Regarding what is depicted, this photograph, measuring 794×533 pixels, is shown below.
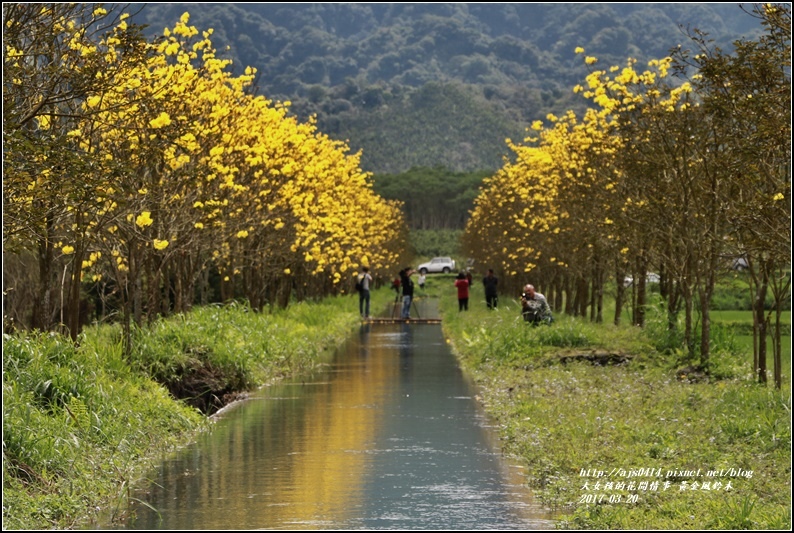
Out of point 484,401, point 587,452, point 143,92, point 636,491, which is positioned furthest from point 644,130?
point 636,491

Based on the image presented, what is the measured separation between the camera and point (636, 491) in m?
11.6

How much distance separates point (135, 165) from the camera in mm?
18656

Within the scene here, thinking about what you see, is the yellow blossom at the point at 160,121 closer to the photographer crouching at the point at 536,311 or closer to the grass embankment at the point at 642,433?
the grass embankment at the point at 642,433

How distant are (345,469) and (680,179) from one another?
1027 centimetres

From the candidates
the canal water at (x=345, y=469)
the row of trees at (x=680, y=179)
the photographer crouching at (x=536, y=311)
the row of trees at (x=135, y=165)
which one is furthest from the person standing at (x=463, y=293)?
the canal water at (x=345, y=469)

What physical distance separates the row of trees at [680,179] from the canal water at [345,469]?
4088mm

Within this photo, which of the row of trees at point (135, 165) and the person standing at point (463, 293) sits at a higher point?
the row of trees at point (135, 165)

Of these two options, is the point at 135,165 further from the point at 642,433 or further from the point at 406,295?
the point at 406,295

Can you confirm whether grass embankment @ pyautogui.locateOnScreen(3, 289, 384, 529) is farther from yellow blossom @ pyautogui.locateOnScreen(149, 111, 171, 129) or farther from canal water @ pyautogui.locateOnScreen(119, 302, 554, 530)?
yellow blossom @ pyautogui.locateOnScreen(149, 111, 171, 129)

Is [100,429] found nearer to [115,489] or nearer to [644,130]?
[115,489]

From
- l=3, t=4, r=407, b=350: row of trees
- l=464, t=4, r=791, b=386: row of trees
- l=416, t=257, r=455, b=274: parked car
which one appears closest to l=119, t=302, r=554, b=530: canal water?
l=3, t=4, r=407, b=350: row of trees

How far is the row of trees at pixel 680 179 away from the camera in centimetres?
1474

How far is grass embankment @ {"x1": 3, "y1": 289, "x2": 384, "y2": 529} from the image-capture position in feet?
38.0

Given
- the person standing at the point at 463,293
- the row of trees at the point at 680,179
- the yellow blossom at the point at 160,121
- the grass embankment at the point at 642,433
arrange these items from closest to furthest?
the grass embankment at the point at 642,433
the row of trees at the point at 680,179
the yellow blossom at the point at 160,121
the person standing at the point at 463,293
